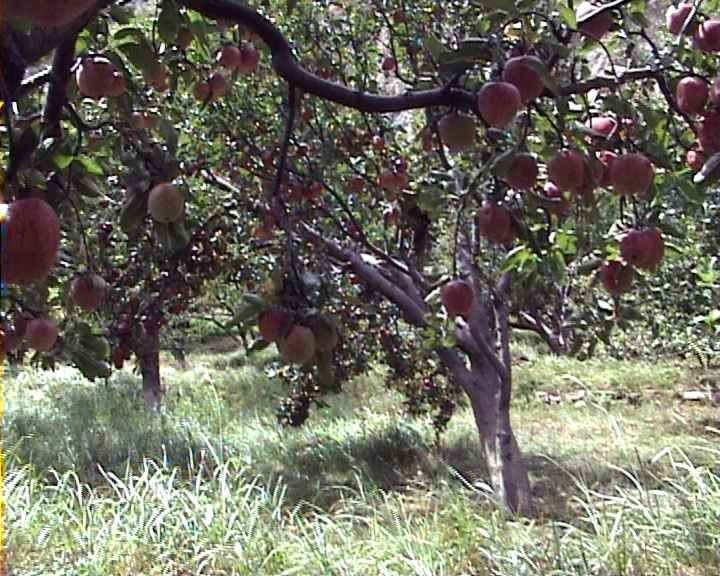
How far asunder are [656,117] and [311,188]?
1.46 meters

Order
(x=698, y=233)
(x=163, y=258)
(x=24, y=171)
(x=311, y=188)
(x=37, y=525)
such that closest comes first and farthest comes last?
(x=24, y=171), (x=311, y=188), (x=37, y=525), (x=163, y=258), (x=698, y=233)

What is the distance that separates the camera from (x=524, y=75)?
141 centimetres

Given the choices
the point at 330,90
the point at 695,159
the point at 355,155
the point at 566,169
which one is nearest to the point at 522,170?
the point at 566,169

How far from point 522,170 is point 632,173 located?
207mm

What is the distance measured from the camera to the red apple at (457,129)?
1533 millimetres

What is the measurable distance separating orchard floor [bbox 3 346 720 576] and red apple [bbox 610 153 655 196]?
162 cm

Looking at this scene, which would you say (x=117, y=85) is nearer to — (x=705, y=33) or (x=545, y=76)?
(x=545, y=76)

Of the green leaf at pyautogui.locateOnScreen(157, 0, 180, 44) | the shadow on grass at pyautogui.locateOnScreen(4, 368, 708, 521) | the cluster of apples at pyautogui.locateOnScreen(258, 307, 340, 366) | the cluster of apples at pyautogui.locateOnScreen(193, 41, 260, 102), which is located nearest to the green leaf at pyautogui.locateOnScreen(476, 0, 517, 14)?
the cluster of apples at pyautogui.locateOnScreen(258, 307, 340, 366)

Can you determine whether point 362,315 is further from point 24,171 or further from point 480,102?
point 24,171

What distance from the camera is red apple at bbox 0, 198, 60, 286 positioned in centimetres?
85

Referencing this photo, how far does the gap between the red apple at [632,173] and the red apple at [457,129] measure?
256 millimetres

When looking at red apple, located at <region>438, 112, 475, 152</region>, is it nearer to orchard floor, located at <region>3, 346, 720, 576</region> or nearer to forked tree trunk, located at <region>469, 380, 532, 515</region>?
orchard floor, located at <region>3, 346, 720, 576</region>

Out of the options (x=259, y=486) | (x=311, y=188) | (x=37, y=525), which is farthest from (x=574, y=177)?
(x=259, y=486)

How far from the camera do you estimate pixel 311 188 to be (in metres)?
2.97
